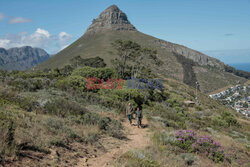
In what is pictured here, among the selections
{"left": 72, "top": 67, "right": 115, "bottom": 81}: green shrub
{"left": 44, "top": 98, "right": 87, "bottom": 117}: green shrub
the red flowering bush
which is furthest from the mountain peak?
the red flowering bush

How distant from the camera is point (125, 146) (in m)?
6.77

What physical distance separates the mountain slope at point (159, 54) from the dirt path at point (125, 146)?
38.1 m

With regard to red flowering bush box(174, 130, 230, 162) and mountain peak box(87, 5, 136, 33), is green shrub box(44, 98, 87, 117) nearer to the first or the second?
red flowering bush box(174, 130, 230, 162)

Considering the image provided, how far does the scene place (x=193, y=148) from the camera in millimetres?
7188

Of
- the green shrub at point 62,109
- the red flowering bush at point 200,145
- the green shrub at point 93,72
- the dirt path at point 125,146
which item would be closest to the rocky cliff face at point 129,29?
the green shrub at point 93,72

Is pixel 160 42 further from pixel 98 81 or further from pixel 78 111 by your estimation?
pixel 78 111

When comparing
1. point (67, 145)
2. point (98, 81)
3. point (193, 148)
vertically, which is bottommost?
point (193, 148)

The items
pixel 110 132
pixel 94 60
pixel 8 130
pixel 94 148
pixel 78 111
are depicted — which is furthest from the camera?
pixel 94 60

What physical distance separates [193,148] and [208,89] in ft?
304

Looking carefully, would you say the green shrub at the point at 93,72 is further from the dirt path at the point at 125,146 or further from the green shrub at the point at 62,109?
the green shrub at the point at 62,109

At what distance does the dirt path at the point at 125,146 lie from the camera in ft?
16.1

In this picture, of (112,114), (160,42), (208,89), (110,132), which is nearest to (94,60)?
(112,114)

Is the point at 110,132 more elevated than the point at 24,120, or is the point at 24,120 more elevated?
the point at 24,120

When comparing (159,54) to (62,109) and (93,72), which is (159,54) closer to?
(93,72)
